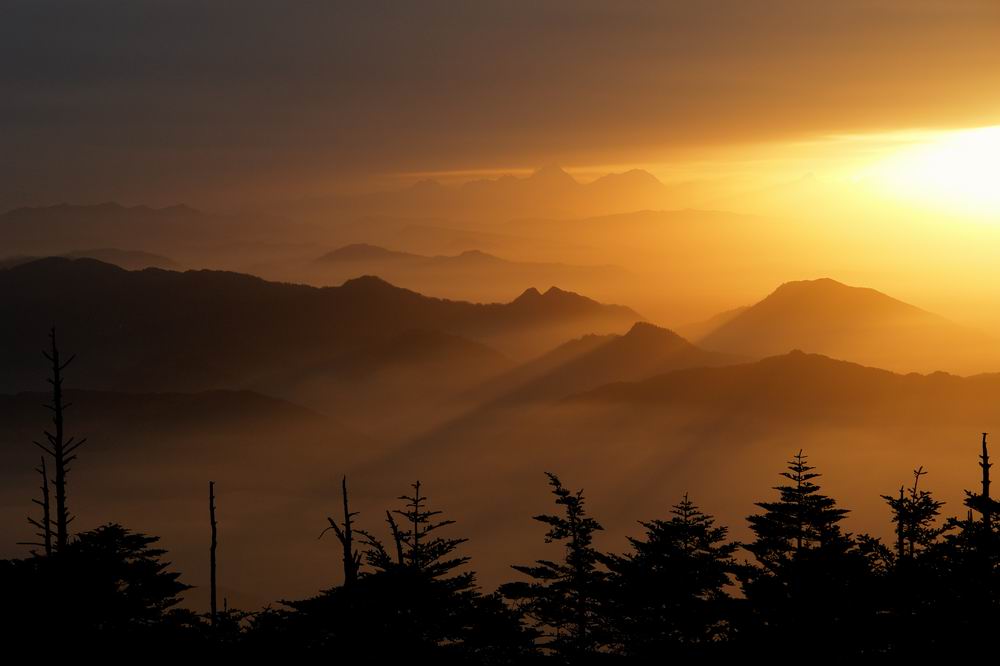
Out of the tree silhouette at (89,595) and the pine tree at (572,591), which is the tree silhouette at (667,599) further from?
the tree silhouette at (89,595)

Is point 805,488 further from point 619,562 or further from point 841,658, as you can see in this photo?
point 841,658

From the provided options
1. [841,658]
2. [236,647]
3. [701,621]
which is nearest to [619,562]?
[701,621]

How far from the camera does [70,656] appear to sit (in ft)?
98.8

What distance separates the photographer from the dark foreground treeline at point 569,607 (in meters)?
31.0

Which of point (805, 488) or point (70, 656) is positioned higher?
point (805, 488)

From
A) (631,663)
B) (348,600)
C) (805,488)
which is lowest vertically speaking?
(631,663)

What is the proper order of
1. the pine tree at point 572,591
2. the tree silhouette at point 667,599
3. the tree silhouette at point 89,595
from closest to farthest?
the tree silhouette at point 89,595
the tree silhouette at point 667,599
the pine tree at point 572,591

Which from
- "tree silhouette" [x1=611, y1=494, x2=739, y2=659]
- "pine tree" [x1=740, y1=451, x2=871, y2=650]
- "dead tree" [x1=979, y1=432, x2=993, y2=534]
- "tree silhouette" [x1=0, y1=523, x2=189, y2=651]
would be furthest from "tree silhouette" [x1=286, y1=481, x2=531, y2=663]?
"dead tree" [x1=979, y1=432, x2=993, y2=534]

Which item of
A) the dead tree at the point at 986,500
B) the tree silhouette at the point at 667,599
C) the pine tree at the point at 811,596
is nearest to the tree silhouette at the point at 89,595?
the tree silhouette at the point at 667,599

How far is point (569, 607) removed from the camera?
134ft

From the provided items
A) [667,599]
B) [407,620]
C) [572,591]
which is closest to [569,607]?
[572,591]

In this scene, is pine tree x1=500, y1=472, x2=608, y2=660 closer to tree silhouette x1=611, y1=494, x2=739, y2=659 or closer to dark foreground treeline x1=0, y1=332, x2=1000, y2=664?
dark foreground treeline x1=0, y1=332, x2=1000, y2=664

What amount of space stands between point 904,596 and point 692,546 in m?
10.7

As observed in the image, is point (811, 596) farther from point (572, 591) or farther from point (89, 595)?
point (89, 595)
